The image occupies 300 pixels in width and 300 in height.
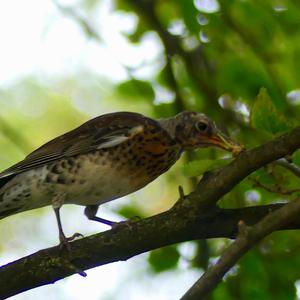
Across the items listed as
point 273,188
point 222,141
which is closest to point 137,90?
point 222,141

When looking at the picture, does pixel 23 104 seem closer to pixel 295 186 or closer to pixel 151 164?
pixel 151 164

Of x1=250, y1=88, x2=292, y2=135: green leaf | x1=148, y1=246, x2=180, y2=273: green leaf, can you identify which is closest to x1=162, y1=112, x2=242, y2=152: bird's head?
x1=148, y1=246, x2=180, y2=273: green leaf

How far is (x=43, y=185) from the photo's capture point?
6.58 metres

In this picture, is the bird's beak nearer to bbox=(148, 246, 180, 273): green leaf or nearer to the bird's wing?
the bird's wing

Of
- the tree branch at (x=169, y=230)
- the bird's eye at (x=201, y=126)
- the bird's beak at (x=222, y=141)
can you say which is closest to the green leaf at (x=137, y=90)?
the bird's eye at (x=201, y=126)

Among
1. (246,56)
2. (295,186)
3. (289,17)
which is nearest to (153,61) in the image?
(246,56)

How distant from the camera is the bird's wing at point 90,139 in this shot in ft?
22.4

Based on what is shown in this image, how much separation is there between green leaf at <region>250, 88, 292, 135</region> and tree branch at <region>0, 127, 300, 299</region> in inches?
16.5

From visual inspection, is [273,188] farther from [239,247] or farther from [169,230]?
[239,247]

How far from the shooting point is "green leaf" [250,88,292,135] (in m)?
5.16

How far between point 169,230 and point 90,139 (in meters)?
2.10

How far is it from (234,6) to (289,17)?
0.47 m

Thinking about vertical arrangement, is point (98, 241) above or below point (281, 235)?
above

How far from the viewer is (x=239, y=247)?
3.93 meters
